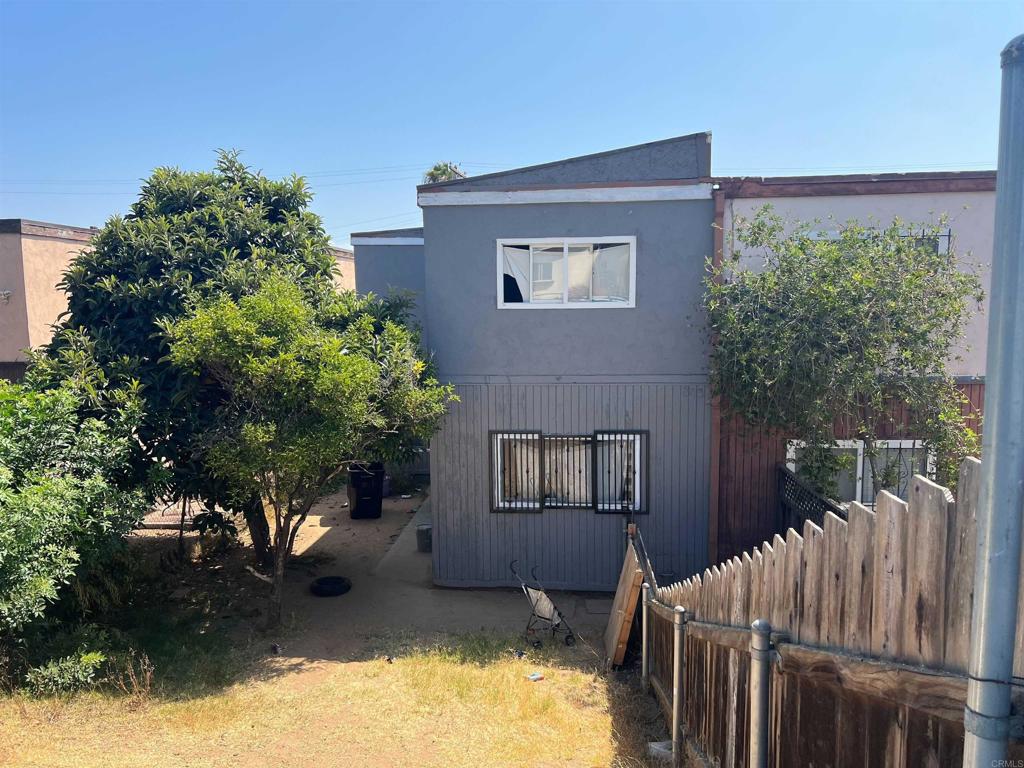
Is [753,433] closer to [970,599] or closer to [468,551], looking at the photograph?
[468,551]

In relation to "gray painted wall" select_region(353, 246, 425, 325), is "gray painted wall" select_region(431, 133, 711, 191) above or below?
above

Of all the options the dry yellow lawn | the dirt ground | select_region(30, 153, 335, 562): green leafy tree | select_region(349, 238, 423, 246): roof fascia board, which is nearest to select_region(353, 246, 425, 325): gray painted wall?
select_region(349, 238, 423, 246): roof fascia board

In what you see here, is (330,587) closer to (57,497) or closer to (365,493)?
(365,493)

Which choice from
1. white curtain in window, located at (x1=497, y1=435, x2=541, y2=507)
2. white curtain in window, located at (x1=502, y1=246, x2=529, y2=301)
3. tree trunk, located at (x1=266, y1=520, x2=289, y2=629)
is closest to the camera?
tree trunk, located at (x1=266, y1=520, x2=289, y2=629)

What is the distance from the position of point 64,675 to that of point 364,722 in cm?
301

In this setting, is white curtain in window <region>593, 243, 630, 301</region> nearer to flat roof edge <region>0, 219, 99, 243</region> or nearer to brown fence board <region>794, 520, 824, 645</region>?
brown fence board <region>794, 520, 824, 645</region>

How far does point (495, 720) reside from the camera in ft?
19.8

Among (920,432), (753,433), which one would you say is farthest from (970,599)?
(753,433)

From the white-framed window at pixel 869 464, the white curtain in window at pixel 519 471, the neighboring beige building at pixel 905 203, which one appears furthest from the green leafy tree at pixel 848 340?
the white curtain in window at pixel 519 471

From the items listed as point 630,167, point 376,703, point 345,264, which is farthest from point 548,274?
point 345,264

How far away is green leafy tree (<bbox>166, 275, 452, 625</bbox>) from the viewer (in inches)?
275

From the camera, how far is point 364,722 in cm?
605

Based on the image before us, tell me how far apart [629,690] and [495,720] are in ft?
4.81

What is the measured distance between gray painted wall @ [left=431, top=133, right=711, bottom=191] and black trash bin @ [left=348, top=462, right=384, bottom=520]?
6778 mm
